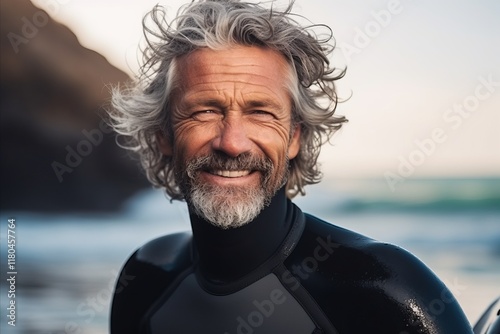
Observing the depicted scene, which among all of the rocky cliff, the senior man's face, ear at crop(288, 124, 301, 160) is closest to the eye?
the senior man's face

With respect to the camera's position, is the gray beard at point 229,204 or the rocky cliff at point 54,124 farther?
the rocky cliff at point 54,124

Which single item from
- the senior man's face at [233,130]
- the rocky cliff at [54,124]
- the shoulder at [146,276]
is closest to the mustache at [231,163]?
the senior man's face at [233,130]

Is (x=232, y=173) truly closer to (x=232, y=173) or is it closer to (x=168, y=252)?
(x=232, y=173)

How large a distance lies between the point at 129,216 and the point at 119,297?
8.94 metres

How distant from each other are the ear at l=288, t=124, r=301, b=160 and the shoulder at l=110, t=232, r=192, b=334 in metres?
0.42

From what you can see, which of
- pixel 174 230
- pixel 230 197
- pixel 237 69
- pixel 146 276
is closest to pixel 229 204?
pixel 230 197

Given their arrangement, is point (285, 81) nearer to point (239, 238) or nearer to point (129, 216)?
point (239, 238)

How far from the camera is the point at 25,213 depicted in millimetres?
11352

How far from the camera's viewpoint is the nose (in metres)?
1.96

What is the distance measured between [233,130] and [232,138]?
25 millimetres

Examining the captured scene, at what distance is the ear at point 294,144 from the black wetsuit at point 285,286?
5.2 inches

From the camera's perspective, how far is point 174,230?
Answer: 10.9 m

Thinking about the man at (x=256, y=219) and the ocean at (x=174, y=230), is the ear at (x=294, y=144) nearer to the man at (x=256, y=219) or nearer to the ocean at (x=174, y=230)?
the man at (x=256, y=219)

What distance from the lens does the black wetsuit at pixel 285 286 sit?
188 cm
